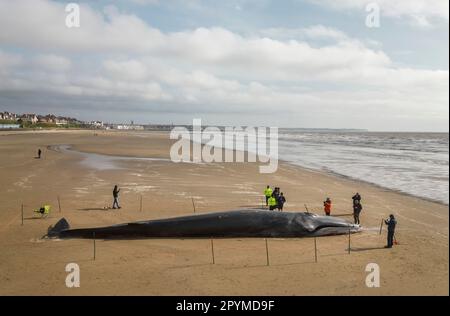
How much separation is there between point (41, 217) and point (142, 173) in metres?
16.6

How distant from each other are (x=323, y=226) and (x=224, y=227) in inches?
165

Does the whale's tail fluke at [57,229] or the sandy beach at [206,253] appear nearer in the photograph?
the sandy beach at [206,253]

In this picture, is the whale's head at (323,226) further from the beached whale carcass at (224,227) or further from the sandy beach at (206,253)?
the sandy beach at (206,253)

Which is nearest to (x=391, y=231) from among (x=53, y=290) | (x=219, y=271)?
(x=219, y=271)

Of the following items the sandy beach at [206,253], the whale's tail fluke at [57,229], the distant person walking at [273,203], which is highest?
the distant person walking at [273,203]

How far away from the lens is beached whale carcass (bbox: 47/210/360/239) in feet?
51.9

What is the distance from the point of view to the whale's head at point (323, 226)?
1678 cm

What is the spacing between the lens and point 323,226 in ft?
55.9

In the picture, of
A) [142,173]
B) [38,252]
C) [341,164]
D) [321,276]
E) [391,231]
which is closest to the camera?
[321,276]

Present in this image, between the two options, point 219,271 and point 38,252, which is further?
point 38,252

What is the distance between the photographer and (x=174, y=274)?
12.1m

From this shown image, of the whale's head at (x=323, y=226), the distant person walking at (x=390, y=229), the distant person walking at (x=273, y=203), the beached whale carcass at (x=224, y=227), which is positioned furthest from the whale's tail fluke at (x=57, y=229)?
the distant person walking at (x=390, y=229)

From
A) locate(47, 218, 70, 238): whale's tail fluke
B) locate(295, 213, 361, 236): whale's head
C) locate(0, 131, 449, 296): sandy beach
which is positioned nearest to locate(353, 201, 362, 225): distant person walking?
locate(0, 131, 449, 296): sandy beach
